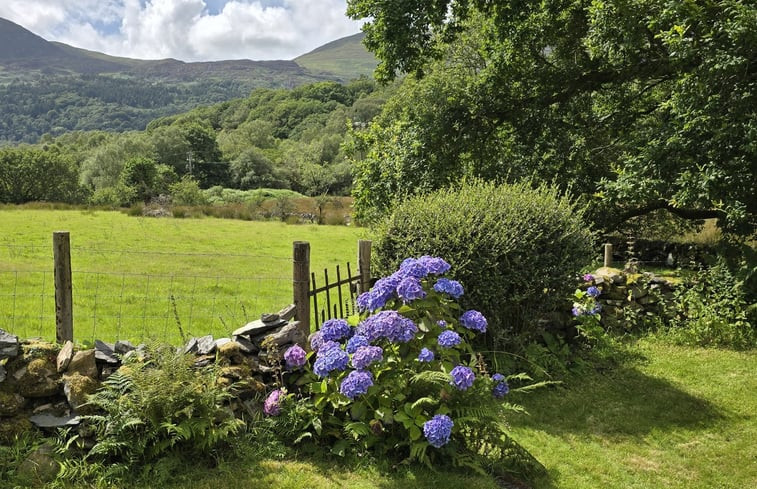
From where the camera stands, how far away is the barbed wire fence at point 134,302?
31.9 ft

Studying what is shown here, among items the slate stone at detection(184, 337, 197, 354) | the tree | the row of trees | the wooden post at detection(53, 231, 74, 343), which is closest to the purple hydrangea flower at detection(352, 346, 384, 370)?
the slate stone at detection(184, 337, 197, 354)

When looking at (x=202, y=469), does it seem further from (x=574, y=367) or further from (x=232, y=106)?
(x=232, y=106)

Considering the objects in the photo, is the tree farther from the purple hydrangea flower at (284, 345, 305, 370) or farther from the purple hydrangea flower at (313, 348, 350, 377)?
the purple hydrangea flower at (313, 348, 350, 377)

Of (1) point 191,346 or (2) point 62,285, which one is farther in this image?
(2) point 62,285

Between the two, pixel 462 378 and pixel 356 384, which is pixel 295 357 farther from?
pixel 462 378

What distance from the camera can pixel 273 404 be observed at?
474 centimetres

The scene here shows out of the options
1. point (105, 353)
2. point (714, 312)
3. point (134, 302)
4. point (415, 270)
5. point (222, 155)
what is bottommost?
point (134, 302)

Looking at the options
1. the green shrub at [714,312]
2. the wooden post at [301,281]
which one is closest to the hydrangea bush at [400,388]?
the wooden post at [301,281]

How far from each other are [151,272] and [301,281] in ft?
36.1

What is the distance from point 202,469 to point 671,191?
809 centimetres

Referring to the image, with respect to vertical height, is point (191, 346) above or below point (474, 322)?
below

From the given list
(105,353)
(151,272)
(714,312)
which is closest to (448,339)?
(105,353)

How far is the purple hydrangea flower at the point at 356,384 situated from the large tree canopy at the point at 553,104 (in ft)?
22.4

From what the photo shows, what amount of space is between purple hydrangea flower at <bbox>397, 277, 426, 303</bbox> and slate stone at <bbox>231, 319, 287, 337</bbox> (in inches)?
53.7
